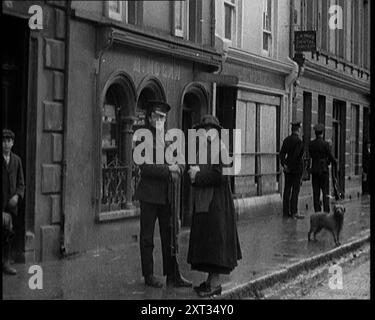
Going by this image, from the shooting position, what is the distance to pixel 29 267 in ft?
20.2

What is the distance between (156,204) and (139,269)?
0.54 m

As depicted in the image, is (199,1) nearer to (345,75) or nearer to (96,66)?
(96,66)

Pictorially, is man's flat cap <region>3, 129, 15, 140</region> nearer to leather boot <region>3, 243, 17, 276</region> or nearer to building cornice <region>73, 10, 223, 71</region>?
leather boot <region>3, 243, 17, 276</region>

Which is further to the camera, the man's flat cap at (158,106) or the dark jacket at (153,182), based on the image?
the dark jacket at (153,182)

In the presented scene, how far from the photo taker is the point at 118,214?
6.53m

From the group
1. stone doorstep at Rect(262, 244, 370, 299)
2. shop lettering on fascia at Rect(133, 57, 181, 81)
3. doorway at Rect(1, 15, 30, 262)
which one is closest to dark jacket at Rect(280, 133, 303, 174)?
stone doorstep at Rect(262, 244, 370, 299)

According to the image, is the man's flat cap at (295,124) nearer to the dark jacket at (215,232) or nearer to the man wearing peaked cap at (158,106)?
the dark jacket at (215,232)

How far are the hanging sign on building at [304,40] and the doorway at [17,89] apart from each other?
7.37 ft

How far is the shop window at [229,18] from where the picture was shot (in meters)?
6.92

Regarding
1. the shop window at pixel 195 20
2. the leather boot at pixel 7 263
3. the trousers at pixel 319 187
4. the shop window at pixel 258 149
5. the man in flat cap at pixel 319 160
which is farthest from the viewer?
the trousers at pixel 319 187

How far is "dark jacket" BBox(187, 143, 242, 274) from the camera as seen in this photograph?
7.22 meters

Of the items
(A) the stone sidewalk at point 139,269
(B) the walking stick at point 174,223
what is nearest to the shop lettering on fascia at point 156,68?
(B) the walking stick at point 174,223
